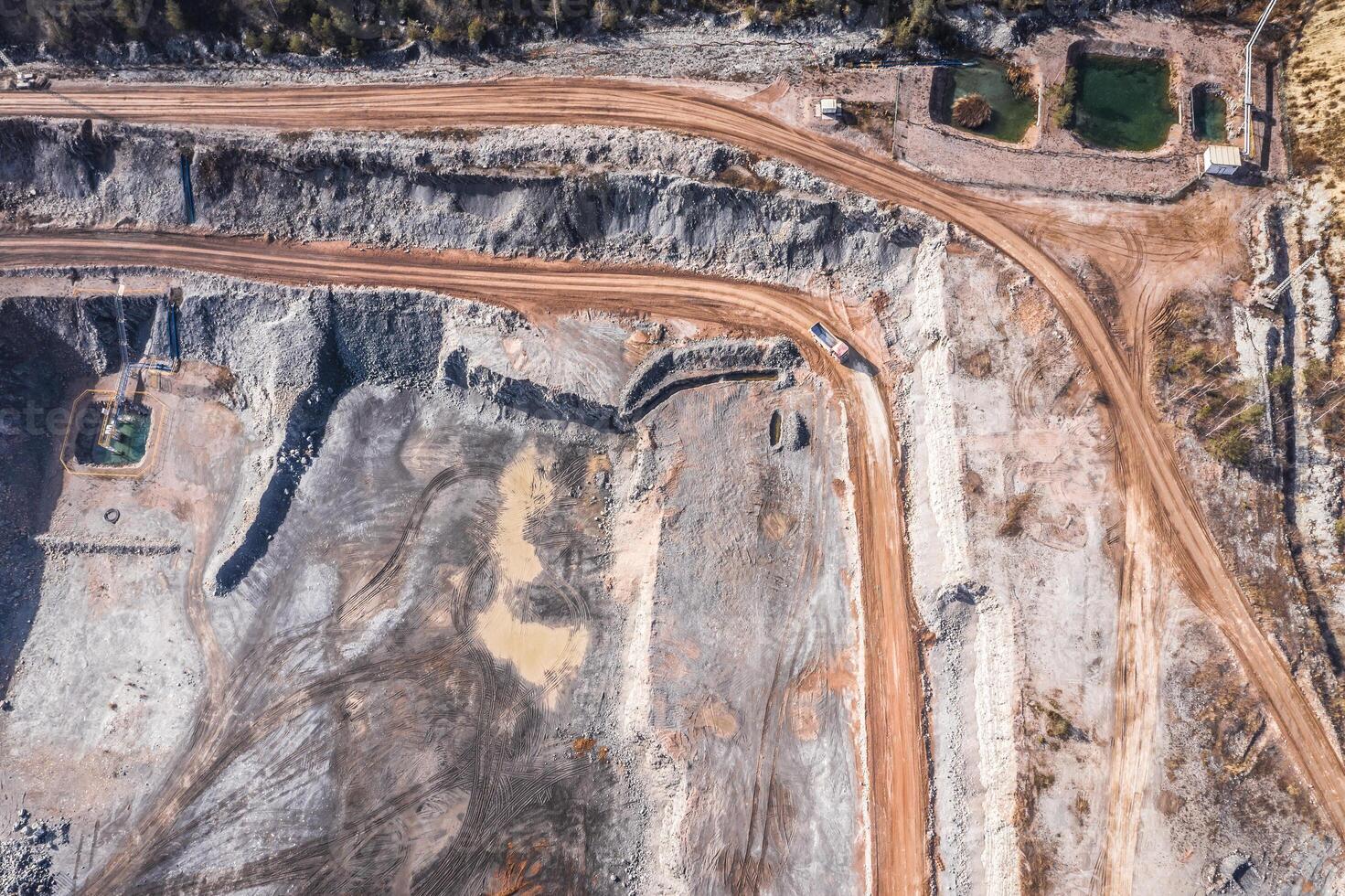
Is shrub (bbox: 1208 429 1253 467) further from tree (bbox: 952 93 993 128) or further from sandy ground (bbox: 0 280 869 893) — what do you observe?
tree (bbox: 952 93 993 128)

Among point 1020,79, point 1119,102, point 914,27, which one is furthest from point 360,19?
point 1119,102

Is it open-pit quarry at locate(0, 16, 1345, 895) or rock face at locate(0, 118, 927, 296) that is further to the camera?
rock face at locate(0, 118, 927, 296)

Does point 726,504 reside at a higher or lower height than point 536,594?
higher

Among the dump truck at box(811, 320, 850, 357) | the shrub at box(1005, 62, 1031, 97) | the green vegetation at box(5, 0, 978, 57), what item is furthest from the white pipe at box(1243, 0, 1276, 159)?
the dump truck at box(811, 320, 850, 357)

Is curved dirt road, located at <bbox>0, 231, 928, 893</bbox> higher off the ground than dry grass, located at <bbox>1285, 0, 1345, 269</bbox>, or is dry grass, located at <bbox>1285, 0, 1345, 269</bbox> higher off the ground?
dry grass, located at <bbox>1285, 0, 1345, 269</bbox>

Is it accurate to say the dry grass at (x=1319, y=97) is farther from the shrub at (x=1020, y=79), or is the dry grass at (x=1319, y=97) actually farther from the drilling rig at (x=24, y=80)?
the drilling rig at (x=24, y=80)

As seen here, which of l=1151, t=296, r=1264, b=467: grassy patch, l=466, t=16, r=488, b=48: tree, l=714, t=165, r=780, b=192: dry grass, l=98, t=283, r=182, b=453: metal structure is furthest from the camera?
l=98, t=283, r=182, b=453: metal structure

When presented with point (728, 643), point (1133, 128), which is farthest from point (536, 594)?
point (1133, 128)

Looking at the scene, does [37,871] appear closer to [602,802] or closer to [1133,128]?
[602,802]
